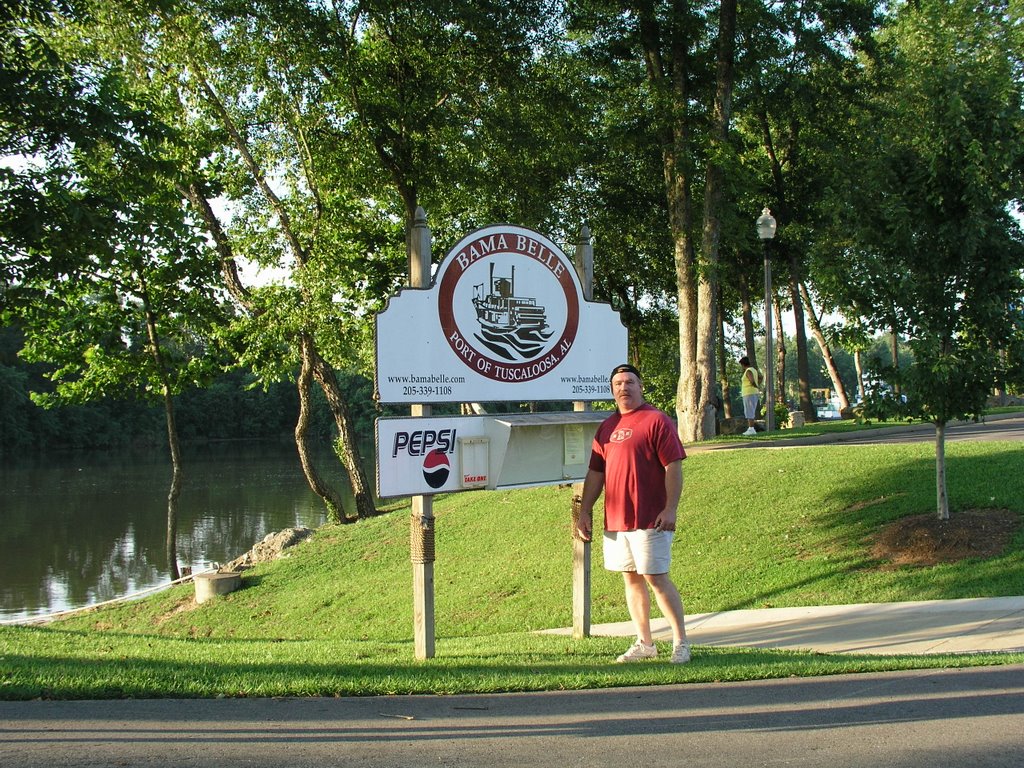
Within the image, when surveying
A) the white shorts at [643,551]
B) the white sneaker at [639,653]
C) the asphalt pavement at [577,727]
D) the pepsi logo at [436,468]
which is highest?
the pepsi logo at [436,468]


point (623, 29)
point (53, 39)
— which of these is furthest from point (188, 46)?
point (623, 29)

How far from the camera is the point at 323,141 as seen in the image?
18.4 meters

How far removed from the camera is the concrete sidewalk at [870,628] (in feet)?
25.9

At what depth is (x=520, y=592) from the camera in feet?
40.8

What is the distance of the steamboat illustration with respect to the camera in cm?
816

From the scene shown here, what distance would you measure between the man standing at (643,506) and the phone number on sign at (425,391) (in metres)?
1.58

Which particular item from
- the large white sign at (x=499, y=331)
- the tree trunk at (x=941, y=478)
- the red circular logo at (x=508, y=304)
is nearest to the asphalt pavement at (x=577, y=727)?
the large white sign at (x=499, y=331)

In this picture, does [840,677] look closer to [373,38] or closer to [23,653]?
[23,653]

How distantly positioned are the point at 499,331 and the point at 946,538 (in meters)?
6.08

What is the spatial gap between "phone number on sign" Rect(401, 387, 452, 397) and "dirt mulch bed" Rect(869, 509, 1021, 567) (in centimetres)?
595

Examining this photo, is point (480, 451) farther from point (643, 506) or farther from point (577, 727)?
point (577, 727)

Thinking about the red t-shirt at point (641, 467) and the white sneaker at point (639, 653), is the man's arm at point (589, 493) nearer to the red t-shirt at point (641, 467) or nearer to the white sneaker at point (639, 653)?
the red t-shirt at point (641, 467)

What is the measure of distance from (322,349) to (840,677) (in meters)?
14.1

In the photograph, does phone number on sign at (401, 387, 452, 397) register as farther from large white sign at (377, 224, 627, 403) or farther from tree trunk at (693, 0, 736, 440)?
tree trunk at (693, 0, 736, 440)
